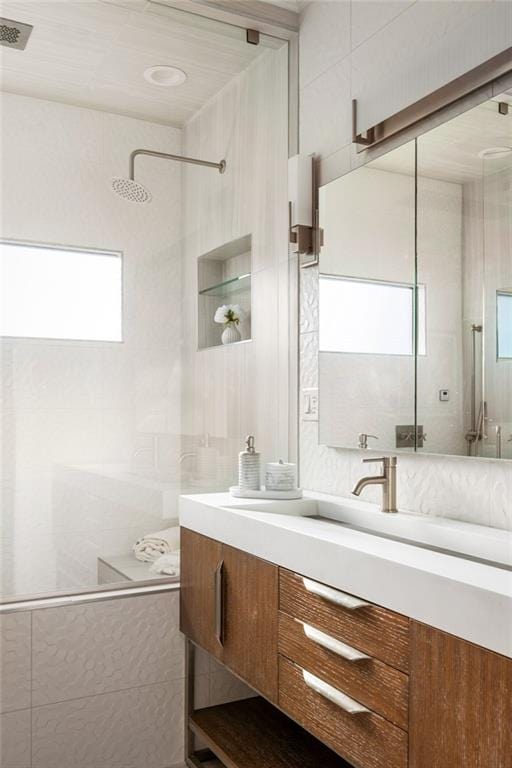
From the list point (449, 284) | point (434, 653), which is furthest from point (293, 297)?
point (434, 653)

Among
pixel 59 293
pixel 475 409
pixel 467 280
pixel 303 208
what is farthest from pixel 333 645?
pixel 303 208

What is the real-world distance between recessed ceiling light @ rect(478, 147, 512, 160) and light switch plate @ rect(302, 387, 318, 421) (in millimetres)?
948

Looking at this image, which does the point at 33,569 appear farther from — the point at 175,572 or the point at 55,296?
the point at 55,296

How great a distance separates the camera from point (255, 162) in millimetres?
2375

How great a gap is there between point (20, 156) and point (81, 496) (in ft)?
3.40

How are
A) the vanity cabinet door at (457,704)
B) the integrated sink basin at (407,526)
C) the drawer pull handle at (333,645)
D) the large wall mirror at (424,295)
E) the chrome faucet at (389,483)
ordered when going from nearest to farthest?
1. the vanity cabinet door at (457,704)
2. the drawer pull handle at (333,645)
3. the integrated sink basin at (407,526)
4. the large wall mirror at (424,295)
5. the chrome faucet at (389,483)

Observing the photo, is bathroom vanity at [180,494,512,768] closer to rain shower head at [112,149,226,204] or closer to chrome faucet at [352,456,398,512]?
chrome faucet at [352,456,398,512]

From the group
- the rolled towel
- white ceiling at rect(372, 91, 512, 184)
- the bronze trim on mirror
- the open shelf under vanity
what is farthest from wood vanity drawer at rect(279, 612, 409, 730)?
the bronze trim on mirror

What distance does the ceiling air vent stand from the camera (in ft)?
6.49

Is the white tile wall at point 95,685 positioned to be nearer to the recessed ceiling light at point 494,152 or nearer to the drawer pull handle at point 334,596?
A: the drawer pull handle at point 334,596

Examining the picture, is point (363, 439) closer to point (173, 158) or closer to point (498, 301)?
point (498, 301)

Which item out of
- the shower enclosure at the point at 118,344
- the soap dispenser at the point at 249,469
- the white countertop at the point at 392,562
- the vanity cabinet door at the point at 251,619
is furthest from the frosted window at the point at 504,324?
the shower enclosure at the point at 118,344

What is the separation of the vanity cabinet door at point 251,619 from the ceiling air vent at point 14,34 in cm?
161

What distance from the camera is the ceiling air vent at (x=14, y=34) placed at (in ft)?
6.49
